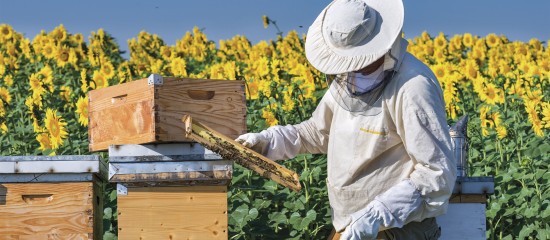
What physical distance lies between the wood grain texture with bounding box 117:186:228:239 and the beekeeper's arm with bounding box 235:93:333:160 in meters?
0.48

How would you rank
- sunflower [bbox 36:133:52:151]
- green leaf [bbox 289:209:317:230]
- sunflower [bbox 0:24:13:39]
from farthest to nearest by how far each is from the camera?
sunflower [bbox 0:24:13:39], sunflower [bbox 36:133:52:151], green leaf [bbox 289:209:317:230]

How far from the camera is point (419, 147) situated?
417 cm

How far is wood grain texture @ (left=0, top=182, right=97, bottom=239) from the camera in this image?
5270 mm

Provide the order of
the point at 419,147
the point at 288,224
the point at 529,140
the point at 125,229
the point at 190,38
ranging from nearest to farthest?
the point at 419,147 → the point at 125,229 → the point at 288,224 → the point at 529,140 → the point at 190,38

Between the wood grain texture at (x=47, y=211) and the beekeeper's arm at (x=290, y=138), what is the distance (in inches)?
37.5

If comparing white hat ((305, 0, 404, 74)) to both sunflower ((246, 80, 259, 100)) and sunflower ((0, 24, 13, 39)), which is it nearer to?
sunflower ((246, 80, 259, 100))

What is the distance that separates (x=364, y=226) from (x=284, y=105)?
4784 mm

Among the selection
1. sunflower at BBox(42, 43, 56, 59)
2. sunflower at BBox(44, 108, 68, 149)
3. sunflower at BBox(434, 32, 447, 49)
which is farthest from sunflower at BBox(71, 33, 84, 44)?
sunflower at BBox(44, 108, 68, 149)

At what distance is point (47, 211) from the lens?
531 cm

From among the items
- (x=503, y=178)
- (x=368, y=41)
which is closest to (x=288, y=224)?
(x=503, y=178)

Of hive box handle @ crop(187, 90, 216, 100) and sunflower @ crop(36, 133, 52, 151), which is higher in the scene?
hive box handle @ crop(187, 90, 216, 100)

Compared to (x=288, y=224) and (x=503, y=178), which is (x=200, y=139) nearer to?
(x=288, y=224)

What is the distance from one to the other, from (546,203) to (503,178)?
33cm

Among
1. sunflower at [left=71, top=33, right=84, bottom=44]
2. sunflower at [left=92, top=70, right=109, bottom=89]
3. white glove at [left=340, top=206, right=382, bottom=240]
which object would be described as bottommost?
white glove at [left=340, top=206, right=382, bottom=240]
